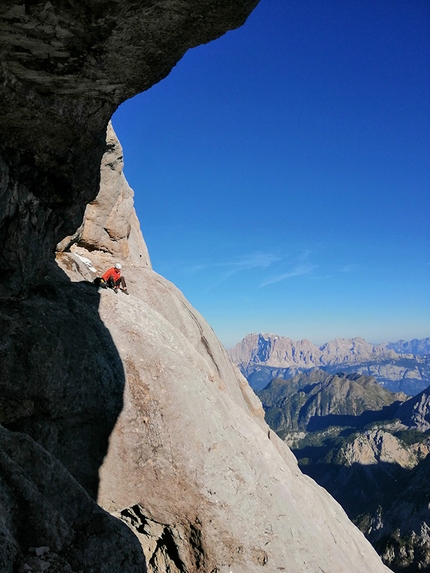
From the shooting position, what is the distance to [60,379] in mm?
16453

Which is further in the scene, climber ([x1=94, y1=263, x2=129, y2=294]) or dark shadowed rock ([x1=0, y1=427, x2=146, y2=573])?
climber ([x1=94, y1=263, x2=129, y2=294])

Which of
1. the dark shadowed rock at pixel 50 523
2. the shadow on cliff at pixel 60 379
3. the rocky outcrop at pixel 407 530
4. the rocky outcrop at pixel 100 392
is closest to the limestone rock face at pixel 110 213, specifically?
the rocky outcrop at pixel 100 392

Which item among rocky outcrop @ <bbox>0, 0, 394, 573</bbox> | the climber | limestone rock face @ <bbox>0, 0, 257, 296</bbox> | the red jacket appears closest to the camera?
limestone rock face @ <bbox>0, 0, 257, 296</bbox>

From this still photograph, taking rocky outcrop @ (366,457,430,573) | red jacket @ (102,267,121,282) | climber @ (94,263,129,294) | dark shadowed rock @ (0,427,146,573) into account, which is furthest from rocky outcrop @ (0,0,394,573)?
rocky outcrop @ (366,457,430,573)

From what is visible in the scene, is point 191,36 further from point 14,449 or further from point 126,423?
point 126,423

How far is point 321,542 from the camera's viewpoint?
72.6 ft

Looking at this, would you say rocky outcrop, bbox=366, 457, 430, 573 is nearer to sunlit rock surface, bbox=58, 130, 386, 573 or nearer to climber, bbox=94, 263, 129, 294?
sunlit rock surface, bbox=58, 130, 386, 573

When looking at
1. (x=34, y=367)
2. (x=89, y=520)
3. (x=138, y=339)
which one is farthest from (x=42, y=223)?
(x=89, y=520)

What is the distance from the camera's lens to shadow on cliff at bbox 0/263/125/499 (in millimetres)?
15078

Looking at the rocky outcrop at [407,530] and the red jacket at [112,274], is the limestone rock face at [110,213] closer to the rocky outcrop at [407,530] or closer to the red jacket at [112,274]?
the red jacket at [112,274]

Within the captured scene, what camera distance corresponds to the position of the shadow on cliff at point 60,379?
1508 cm

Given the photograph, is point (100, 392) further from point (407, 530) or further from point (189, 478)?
point (407, 530)

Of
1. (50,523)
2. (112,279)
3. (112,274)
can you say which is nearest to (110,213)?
(112,274)

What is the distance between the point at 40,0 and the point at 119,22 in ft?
6.37
